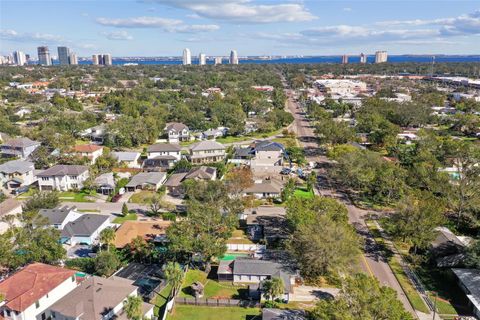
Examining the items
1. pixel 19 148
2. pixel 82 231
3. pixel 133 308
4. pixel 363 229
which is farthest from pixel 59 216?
pixel 19 148

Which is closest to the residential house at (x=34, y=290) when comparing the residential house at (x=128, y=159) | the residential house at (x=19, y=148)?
the residential house at (x=128, y=159)

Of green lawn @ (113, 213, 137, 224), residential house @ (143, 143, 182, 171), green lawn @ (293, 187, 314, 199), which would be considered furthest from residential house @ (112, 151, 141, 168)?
green lawn @ (293, 187, 314, 199)

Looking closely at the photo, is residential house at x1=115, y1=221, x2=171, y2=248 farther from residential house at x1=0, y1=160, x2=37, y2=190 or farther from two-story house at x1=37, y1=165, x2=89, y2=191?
residential house at x1=0, y1=160, x2=37, y2=190

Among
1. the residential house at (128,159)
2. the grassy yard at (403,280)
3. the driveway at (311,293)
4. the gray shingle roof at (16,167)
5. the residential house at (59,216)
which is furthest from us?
the residential house at (128,159)

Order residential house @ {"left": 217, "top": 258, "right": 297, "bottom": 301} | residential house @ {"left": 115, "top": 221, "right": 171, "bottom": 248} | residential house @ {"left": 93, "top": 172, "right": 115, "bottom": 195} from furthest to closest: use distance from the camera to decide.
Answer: residential house @ {"left": 93, "top": 172, "right": 115, "bottom": 195}
residential house @ {"left": 115, "top": 221, "right": 171, "bottom": 248}
residential house @ {"left": 217, "top": 258, "right": 297, "bottom": 301}

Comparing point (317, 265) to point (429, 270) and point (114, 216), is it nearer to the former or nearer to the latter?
point (429, 270)

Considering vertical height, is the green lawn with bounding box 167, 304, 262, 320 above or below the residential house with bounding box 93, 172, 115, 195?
below

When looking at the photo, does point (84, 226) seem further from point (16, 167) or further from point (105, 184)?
point (16, 167)

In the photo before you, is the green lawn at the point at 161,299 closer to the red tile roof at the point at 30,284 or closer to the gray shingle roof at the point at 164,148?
the red tile roof at the point at 30,284
